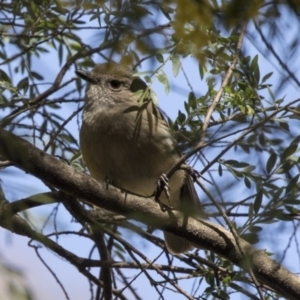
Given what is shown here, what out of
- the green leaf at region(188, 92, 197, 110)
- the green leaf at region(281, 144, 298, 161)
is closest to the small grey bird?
the green leaf at region(188, 92, 197, 110)

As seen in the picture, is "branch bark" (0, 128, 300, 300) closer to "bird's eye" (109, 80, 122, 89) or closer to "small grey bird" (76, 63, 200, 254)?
"small grey bird" (76, 63, 200, 254)

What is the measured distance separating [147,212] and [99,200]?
29 centimetres

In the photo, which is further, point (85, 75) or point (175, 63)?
point (85, 75)

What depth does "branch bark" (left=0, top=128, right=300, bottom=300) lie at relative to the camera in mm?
3061

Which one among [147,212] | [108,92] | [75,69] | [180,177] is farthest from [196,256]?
[75,69]

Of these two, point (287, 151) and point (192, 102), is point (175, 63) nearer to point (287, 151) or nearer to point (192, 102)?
point (192, 102)

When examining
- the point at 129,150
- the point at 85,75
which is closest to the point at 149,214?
the point at 129,150

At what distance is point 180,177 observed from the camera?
507 cm

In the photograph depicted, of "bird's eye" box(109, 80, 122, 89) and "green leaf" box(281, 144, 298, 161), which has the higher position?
"bird's eye" box(109, 80, 122, 89)

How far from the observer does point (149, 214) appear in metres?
3.46

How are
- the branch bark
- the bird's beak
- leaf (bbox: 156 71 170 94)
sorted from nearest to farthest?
the branch bark < leaf (bbox: 156 71 170 94) < the bird's beak

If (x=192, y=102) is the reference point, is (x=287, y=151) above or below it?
below

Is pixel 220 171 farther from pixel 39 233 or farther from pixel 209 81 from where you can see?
pixel 39 233

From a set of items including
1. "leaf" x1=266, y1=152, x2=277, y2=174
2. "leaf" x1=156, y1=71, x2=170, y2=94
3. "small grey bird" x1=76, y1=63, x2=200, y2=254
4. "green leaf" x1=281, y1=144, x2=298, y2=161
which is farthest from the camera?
"small grey bird" x1=76, y1=63, x2=200, y2=254
